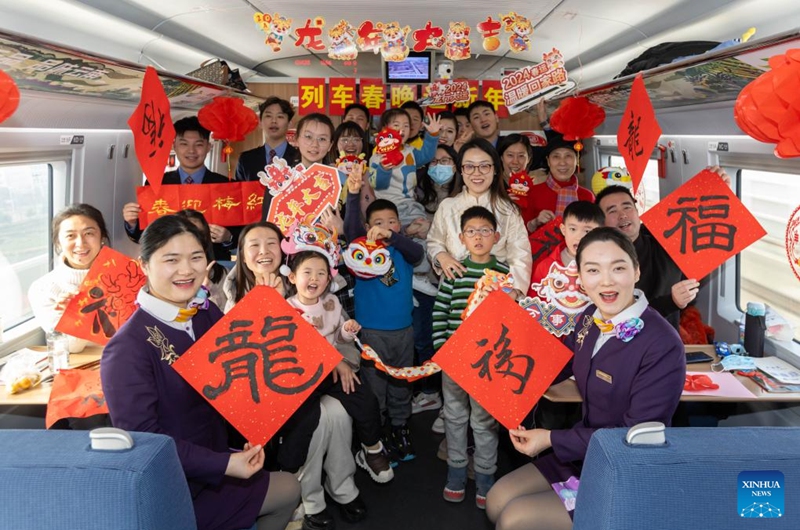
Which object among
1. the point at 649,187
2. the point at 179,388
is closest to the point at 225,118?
the point at 179,388

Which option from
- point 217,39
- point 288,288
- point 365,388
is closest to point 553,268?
point 365,388

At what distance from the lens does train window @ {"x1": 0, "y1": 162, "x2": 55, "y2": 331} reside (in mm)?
4785

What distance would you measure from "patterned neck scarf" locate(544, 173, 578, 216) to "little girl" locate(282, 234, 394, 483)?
7.86ft

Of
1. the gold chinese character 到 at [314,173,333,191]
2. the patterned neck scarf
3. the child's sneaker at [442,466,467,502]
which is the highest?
the patterned neck scarf

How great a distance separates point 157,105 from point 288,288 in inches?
52.3

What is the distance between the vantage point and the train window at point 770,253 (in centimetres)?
520

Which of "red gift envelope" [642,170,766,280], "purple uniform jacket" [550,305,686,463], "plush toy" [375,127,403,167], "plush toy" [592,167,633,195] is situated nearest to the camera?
"purple uniform jacket" [550,305,686,463]

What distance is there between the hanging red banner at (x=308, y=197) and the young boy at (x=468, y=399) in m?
0.88

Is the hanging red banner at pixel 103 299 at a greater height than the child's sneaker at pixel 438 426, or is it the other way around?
the hanging red banner at pixel 103 299

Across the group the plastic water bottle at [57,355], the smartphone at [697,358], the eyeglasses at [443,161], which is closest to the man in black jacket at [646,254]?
the smartphone at [697,358]

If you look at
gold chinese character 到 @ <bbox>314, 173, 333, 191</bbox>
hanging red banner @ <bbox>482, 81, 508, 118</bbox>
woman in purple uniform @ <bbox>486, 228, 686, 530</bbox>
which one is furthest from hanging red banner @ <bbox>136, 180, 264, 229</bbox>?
hanging red banner @ <bbox>482, 81, 508, 118</bbox>

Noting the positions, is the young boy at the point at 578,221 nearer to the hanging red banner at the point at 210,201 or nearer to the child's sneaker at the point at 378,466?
the child's sneaker at the point at 378,466

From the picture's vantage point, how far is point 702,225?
10.9 ft

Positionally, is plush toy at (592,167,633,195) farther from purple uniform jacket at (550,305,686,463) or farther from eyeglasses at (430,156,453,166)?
purple uniform jacket at (550,305,686,463)
